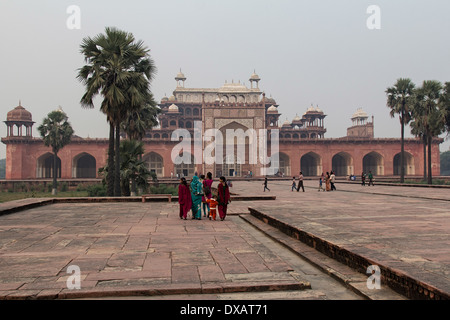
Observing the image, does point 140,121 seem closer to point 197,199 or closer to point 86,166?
point 197,199

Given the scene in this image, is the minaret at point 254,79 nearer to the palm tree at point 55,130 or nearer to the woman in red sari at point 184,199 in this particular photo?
the palm tree at point 55,130

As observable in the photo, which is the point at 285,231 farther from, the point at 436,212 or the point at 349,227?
the point at 436,212

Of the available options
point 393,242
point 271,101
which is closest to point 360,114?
point 271,101

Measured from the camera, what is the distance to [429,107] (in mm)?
29422

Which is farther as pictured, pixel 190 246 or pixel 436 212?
pixel 436 212

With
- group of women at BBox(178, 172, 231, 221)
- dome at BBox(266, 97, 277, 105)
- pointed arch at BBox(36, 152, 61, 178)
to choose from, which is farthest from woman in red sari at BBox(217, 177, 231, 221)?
dome at BBox(266, 97, 277, 105)

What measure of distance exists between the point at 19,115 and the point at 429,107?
41706 millimetres

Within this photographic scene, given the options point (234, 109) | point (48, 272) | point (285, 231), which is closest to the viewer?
point (48, 272)

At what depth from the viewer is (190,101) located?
204 ft

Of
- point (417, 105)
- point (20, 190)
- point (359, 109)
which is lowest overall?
point (20, 190)

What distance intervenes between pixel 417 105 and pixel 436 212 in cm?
2417

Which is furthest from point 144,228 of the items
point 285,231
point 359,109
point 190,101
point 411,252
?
point 359,109

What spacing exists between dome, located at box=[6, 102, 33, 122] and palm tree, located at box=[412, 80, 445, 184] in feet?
132

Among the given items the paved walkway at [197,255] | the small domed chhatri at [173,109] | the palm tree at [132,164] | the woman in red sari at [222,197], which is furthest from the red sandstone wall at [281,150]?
the paved walkway at [197,255]
